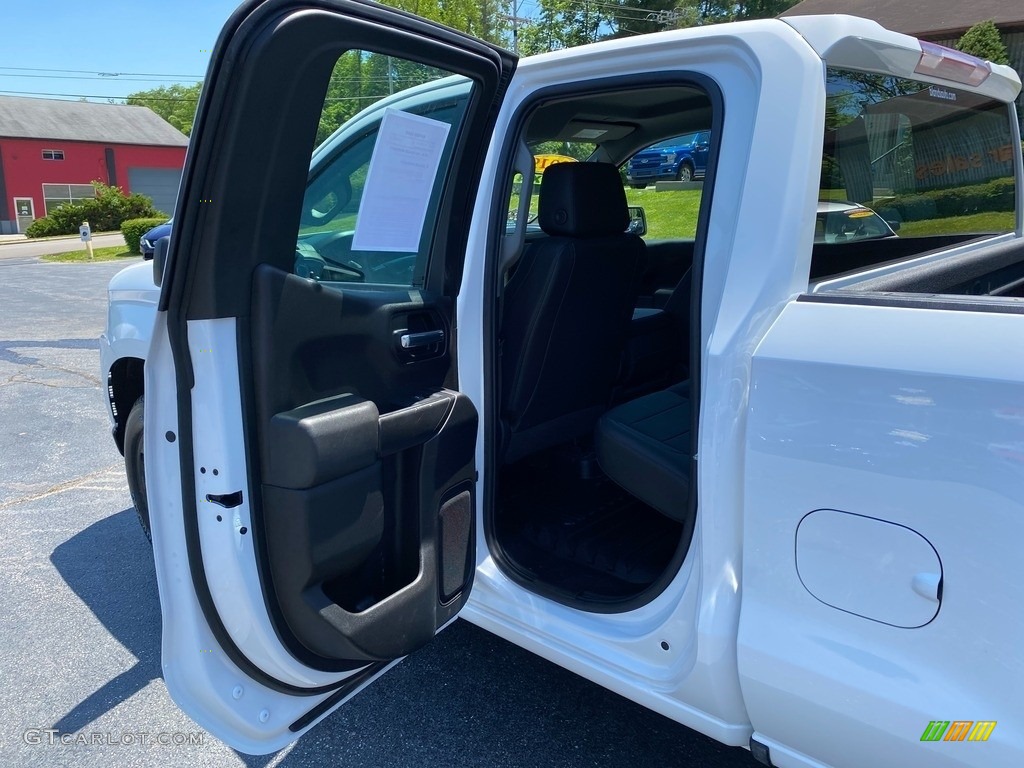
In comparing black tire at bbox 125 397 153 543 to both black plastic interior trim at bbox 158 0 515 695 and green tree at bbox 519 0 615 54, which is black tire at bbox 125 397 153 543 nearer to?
black plastic interior trim at bbox 158 0 515 695

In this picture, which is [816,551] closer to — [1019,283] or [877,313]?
[877,313]

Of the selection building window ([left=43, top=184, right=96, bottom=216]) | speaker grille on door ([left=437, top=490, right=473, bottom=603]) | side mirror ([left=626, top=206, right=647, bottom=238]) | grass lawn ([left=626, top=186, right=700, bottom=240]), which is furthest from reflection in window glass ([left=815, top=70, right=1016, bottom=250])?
building window ([left=43, top=184, right=96, bottom=216])

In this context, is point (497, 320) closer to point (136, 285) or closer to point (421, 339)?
point (421, 339)

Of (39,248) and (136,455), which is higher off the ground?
(136,455)

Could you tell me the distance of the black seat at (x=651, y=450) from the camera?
2092 millimetres

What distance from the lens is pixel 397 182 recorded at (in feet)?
5.99

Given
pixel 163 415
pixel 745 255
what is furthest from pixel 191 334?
pixel 745 255

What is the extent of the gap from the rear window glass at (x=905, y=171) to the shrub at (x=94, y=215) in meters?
32.1

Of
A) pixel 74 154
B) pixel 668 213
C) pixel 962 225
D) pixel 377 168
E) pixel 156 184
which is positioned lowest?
pixel 156 184

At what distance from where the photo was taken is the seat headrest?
255 centimetres

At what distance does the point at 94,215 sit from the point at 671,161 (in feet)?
105

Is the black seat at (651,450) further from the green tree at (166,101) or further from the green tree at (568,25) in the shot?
the green tree at (166,101)

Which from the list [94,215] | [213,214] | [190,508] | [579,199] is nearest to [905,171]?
[579,199]

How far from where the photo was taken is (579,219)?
2607 mm
